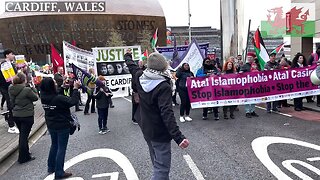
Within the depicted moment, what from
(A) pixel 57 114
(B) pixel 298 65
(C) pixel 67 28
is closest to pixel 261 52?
(B) pixel 298 65

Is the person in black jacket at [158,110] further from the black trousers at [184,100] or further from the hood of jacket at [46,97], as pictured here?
the black trousers at [184,100]

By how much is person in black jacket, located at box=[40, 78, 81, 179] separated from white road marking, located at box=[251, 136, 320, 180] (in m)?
3.21

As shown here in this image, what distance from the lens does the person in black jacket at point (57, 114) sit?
501 centimetres

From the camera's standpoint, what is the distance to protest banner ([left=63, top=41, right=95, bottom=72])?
11.3 m

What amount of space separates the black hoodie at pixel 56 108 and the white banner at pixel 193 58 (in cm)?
628

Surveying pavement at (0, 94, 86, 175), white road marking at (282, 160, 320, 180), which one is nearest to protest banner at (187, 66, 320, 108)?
white road marking at (282, 160, 320, 180)

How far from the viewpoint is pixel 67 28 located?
6581 cm

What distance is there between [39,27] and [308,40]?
51.4 metres

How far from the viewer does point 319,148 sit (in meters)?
6.16

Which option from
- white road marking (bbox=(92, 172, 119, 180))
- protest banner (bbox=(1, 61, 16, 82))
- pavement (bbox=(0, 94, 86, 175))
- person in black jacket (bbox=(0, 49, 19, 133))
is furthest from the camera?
protest banner (bbox=(1, 61, 16, 82))

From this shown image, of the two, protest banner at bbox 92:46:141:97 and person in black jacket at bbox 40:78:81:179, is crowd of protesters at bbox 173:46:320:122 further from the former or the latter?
person in black jacket at bbox 40:78:81:179

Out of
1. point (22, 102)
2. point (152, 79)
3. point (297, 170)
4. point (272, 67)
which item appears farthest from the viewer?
point (272, 67)

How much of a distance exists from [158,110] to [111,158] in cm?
277

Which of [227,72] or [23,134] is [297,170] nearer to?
[23,134]
